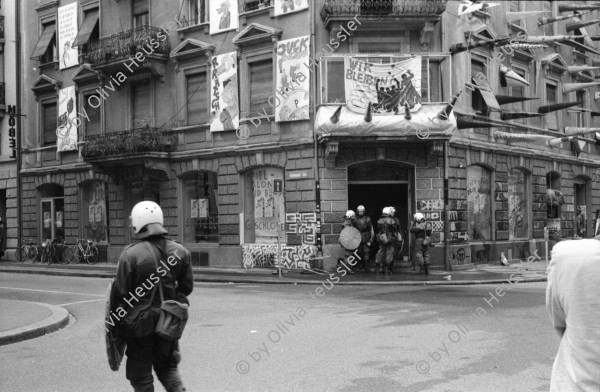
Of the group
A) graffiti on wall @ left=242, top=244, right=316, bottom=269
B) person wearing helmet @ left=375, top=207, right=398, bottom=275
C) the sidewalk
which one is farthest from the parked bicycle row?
person wearing helmet @ left=375, top=207, right=398, bottom=275

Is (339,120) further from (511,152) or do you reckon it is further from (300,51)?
(511,152)

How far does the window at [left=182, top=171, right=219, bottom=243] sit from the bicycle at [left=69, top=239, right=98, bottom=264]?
468cm

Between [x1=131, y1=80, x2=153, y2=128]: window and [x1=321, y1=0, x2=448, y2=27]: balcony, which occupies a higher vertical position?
[x1=321, y1=0, x2=448, y2=27]: balcony

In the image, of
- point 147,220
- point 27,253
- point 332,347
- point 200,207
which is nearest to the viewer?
point 147,220

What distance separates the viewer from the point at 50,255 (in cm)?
2845

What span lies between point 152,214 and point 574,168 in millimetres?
28325

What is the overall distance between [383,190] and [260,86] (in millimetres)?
5459

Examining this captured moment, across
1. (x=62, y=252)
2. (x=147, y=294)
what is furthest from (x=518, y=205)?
(x=147, y=294)

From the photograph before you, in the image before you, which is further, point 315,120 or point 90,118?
point 90,118

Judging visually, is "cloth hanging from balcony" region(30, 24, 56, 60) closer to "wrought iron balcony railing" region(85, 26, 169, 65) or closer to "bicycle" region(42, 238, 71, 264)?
"wrought iron balcony railing" region(85, 26, 169, 65)

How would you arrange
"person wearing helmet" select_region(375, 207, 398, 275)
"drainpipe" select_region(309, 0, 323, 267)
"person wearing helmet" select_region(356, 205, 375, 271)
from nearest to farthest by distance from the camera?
1. "person wearing helmet" select_region(375, 207, 398, 275)
2. "person wearing helmet" select_region(356, 205, 375, 271)
3. "drainpipe" select_region(309, 0, 323, 267)

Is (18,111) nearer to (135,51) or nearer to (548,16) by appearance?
(135,51)

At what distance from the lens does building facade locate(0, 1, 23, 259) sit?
31938 mm

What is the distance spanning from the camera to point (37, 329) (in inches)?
406
